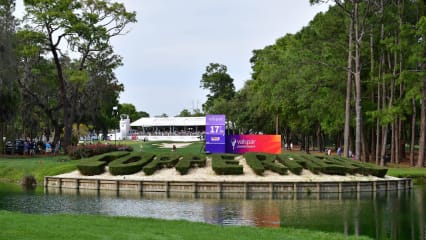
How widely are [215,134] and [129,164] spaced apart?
8.71m

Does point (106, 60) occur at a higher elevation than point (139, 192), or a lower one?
higher

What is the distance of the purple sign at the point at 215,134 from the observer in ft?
135

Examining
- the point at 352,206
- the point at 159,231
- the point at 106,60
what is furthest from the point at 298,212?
the point at 106,60

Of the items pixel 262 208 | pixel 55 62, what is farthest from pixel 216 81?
pixel 262 208

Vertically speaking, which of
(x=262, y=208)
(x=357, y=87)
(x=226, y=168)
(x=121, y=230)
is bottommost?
(x=262, y=208)

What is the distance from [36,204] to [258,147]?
20630mm

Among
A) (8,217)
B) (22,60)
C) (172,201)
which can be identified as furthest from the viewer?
(22,60)

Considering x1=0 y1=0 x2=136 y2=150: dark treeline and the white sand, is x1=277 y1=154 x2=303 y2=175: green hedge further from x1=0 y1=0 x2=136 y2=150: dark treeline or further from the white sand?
x1=0 y1=0 x2=136 y2=150: dark treeline

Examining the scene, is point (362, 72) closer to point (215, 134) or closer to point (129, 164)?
point (215, 134)

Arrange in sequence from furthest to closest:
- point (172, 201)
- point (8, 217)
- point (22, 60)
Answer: point (22, 60)
point (172, 201)
point (8, 217)

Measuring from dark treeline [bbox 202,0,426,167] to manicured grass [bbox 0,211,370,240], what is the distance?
28.0m

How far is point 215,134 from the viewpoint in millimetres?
41562

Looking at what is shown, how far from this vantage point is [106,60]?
57812 millimetres

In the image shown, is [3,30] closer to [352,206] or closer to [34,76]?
[34,76]
